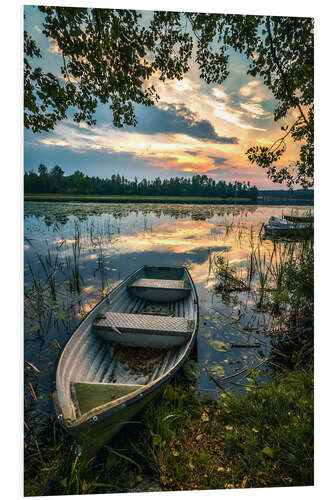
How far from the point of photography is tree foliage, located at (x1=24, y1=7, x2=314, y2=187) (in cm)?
200

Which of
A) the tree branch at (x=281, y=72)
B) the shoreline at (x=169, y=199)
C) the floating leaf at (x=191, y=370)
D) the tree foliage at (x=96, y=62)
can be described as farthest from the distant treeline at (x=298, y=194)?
the floating leaf at (x=191, y=370)

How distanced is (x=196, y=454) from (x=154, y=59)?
381 centimetres

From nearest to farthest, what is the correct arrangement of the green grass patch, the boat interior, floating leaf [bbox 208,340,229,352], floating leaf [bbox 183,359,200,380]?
the green grass patch → the boat interior → floating leaf [bbox 183,359,200,380] → floating leaf [bbox 208,340,229,352]

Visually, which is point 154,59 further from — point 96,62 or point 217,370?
point 217,370

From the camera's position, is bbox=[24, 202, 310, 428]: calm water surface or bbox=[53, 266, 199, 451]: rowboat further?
bbox=[24, 202, 310, 428]: calm water surface

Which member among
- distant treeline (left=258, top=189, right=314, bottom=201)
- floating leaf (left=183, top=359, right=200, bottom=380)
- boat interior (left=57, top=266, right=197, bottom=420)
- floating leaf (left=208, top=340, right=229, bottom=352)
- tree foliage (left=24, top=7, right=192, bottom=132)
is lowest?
floating leaf (left=183, top=359, right=200, bottom=380)

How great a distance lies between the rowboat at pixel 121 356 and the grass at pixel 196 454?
0.71ft

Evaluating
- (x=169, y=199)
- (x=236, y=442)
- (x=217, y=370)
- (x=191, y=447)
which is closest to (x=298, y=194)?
(x=217, y=370)

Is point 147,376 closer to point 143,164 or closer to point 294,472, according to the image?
point 294,472

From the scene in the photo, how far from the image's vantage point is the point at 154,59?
2436mm

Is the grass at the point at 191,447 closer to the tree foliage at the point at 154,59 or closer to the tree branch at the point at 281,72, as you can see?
the tree foliage at the point at 154,59

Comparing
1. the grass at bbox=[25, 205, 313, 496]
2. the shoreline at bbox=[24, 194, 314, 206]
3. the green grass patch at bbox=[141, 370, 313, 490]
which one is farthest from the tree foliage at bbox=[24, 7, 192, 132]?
the green grass patch at bbox=[141, 370, 313, 490]

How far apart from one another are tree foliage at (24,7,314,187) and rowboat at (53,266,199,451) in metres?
Answer: 2.30

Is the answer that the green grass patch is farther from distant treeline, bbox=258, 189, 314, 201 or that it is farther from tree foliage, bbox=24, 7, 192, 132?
tree foliage, bbox=24, 7, 192, 132
